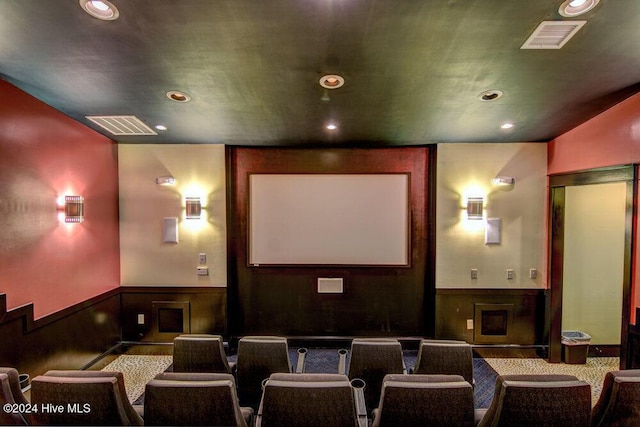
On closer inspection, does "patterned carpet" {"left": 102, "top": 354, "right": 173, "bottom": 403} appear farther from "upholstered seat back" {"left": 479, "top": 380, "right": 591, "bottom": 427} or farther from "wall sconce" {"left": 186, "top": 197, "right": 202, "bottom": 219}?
"upholstered seat back" {"left": 479, "top": 380, "right": 591, "bottom": 427}

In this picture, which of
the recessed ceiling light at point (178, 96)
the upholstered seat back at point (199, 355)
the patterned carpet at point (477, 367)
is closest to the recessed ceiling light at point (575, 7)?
the recessed ceiling light at point (178, 96)

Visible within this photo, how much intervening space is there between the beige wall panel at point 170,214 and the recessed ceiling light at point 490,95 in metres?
3.17

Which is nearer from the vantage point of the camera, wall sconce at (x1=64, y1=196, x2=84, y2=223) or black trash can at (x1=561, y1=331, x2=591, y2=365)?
wall sconce at (x1=64, y1=196, x2=84, y2=223)

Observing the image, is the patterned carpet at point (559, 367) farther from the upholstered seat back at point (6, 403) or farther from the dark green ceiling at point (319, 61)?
the upholstered seat back at point (6, 403)

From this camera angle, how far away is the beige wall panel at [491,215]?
3953mm

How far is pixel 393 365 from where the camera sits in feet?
7.80

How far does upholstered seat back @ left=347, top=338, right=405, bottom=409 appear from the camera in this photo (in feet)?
7.80

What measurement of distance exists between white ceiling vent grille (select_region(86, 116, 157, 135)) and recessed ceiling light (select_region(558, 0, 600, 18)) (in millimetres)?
3710

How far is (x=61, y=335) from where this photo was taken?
10.3 ft

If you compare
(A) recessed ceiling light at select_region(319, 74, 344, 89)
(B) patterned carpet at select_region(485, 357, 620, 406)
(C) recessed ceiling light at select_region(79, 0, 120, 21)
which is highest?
(C) recessed ceiling light at select_region(79, 0, 120, 21)

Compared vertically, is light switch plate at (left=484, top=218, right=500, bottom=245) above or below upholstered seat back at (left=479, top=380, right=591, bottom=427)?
above

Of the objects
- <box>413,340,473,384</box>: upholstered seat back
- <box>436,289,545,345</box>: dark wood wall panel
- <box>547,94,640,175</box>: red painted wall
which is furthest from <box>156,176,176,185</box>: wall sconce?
<box>547,94,640,175</box>: red painted wall

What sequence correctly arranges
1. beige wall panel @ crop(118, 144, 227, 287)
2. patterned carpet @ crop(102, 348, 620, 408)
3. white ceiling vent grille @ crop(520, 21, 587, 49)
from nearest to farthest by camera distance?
white ceiling vent grille @ crop(520, 21, 587, 49)
patterned carpet @ crop(102, 348, 620, 408)
beige wall panel @ crop(118, 144, 227, 287)

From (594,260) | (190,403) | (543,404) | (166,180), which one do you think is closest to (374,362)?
(543,404)
